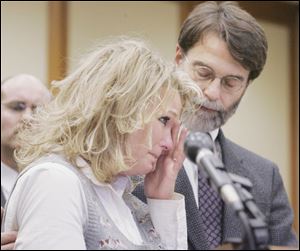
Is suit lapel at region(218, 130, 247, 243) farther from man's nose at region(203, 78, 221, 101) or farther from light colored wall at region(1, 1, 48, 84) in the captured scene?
light colored wall at region(1, 1, 48, 84)

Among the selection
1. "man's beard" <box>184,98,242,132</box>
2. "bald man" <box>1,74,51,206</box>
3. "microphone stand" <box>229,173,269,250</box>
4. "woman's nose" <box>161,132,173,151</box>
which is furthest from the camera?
"bald man" <box>1,74,51,206</box>

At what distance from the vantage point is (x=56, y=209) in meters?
1.07

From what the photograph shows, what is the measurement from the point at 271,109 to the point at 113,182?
12.4 ft

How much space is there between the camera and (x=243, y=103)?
480 cm

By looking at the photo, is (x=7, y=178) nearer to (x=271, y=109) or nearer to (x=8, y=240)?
(x=8, y=240)

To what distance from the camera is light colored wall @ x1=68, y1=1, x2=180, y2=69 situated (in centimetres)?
404

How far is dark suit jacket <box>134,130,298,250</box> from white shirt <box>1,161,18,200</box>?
957 millimetres

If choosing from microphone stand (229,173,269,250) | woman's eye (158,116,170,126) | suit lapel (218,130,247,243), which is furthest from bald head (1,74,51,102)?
microphone stand (229,173,269,250)

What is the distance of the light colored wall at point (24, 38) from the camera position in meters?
3.70

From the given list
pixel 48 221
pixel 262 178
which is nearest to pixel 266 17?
pixel 262 178

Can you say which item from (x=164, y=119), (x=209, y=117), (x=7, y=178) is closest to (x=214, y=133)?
(x=209, y=117)

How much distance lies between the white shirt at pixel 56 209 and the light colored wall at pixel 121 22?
2.66 m

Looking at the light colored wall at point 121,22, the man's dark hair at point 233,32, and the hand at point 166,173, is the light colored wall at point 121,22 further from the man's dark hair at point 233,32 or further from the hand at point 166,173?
the hand at point 166,173

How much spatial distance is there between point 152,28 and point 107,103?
3.10m
